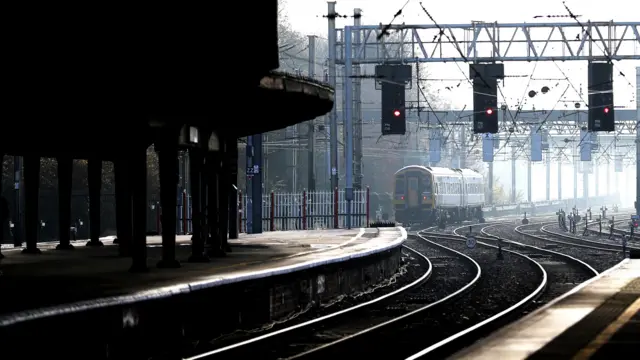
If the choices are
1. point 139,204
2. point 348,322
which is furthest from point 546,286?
point 139,204

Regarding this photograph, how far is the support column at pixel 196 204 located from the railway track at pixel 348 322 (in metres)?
3.35

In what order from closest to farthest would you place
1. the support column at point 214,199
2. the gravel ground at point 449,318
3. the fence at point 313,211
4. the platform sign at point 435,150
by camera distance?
the gravel ground at point 449,318
the support column at point 214,199
the fence at point 313,211
the platform sign at point 435,150

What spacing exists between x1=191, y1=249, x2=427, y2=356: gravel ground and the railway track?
49 centimetres

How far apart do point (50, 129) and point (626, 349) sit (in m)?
11.6

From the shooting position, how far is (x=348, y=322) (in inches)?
698

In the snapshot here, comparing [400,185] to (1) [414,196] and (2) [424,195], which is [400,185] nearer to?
(1) [414,196]

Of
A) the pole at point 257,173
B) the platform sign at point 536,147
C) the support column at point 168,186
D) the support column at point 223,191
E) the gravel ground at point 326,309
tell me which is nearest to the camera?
the gravel ground at point 326,309

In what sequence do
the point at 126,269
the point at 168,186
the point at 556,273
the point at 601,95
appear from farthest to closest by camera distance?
the point at 601,95 < the point at 556,273 < the point at 126,269 < the point at 168,186

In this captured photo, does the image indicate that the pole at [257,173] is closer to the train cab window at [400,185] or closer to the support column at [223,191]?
the support column at [223,191]

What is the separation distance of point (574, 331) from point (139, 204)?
7.53 meters

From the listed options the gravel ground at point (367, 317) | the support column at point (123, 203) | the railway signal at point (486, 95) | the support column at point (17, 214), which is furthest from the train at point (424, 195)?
the support column at point (123, 203)

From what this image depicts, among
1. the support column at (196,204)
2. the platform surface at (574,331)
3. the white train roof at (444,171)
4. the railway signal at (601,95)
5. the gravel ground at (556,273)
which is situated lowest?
the gravel ground at (556,273)

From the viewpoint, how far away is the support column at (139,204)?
17.7 m

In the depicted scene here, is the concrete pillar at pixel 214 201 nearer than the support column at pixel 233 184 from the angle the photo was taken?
Yes
